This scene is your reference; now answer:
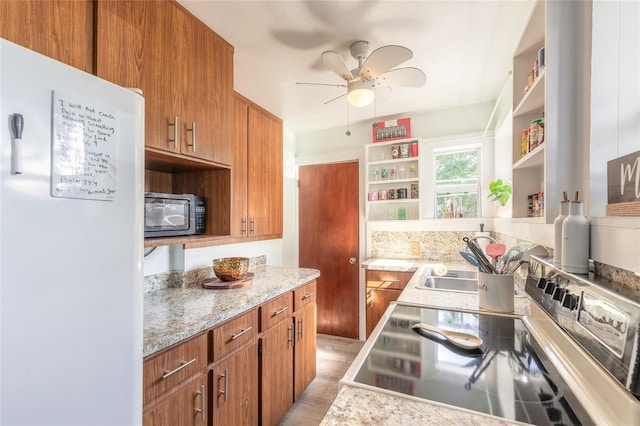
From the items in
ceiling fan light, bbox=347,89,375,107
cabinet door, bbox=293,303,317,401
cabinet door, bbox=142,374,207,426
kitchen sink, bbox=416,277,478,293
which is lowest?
cabinet door, bbox=293,303,317,401

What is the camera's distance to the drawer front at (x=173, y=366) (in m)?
1.03

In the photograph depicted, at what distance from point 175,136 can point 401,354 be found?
1.38 metres

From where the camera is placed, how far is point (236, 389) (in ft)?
4.88

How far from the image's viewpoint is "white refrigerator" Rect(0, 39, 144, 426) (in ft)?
2.00

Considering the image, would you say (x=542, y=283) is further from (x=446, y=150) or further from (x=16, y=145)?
(x=446, y=150)

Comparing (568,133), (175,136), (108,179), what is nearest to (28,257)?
(108,179)

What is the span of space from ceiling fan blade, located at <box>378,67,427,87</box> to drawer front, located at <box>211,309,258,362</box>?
1675mm

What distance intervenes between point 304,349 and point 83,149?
196cm

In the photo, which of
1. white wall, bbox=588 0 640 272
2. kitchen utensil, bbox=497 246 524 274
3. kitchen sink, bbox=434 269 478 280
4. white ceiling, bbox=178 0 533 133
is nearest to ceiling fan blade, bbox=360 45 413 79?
white ceiling, bbox=178 0 533 133

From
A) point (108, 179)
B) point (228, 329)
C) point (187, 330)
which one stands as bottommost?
point (228, 329)

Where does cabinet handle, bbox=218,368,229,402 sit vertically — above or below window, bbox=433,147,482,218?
below

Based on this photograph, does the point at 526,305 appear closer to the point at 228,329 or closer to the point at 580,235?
the point at 580,235

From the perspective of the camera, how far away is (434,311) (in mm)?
1288

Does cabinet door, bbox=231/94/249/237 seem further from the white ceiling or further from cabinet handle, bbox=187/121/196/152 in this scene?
cabinet handle, bbox=187/121/196/152
